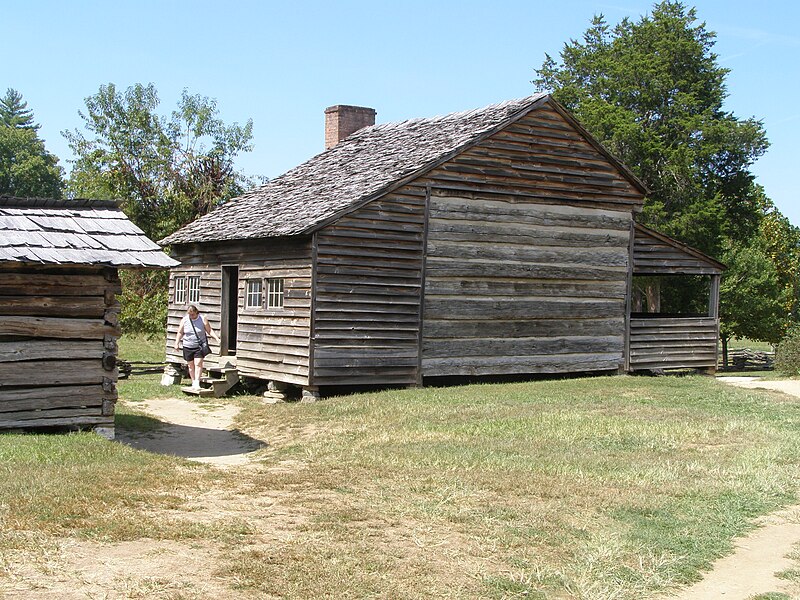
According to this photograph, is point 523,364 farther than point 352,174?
No

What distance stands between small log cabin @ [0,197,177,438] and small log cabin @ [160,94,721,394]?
20.6ft

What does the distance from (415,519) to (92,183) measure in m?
28.5

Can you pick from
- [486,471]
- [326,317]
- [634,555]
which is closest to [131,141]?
[326,317]

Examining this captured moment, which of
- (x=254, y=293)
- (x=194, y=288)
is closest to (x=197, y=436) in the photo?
(x=254, y=293)

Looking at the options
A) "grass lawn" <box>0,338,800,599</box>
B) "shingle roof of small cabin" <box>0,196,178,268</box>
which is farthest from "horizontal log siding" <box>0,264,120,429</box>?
"grass lawn" <box>0,338,800,599</box>

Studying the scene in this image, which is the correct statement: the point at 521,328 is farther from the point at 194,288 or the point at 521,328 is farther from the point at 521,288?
the point at 194,288

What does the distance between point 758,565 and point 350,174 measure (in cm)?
1584

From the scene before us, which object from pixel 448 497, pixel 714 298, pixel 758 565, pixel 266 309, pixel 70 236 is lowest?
pixel 758 565

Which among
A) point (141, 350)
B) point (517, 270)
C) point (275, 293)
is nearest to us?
point (275, 293)

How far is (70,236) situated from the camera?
13141 millimetres

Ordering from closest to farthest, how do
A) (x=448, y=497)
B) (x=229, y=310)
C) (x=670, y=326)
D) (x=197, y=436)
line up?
(x=448, y=497)
(x=197, y=436)
(x=229, y=310)
(x=670, y=326)

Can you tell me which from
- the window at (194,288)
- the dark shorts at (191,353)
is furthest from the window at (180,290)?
the dark shorts at (191,353)

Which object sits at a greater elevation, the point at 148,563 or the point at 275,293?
the point at 275,293

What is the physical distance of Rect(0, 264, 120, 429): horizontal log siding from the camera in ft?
42.2
